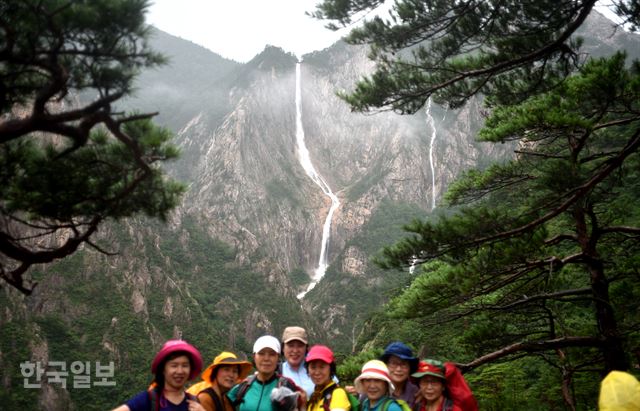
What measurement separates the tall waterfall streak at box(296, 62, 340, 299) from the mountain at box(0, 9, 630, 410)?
1.06m

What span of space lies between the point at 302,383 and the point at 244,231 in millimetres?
65046

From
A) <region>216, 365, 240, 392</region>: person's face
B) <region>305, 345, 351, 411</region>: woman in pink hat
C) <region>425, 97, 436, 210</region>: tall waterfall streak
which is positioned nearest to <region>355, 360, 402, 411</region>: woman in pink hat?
<region>305, 345, 351, 411</region>: woman in pink hat

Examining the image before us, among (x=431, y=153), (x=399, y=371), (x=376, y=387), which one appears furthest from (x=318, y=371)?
(x=431, y=153)

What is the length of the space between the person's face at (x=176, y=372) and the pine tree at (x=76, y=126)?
2.18 m

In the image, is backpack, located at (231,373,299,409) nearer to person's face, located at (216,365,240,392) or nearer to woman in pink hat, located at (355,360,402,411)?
person's face, located at (216,365,240,392)

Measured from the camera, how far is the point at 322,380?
312 centimetres

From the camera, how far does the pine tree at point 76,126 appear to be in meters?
4.05

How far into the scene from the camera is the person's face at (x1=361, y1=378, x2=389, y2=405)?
2967 millimetres

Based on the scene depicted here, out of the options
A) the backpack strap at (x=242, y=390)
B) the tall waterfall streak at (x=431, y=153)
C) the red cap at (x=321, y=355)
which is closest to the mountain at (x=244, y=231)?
the tall waterfall streak at (x=431, y=153)

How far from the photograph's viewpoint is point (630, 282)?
5.41 m

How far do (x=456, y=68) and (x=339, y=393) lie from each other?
3.97 meters

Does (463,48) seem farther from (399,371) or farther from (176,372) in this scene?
(176,372)

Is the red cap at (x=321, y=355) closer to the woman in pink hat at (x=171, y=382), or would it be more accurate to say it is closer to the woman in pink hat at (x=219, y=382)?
the woman in pink hat at (x=219, y=382)

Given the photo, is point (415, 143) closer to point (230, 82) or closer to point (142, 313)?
point (230, 82)
